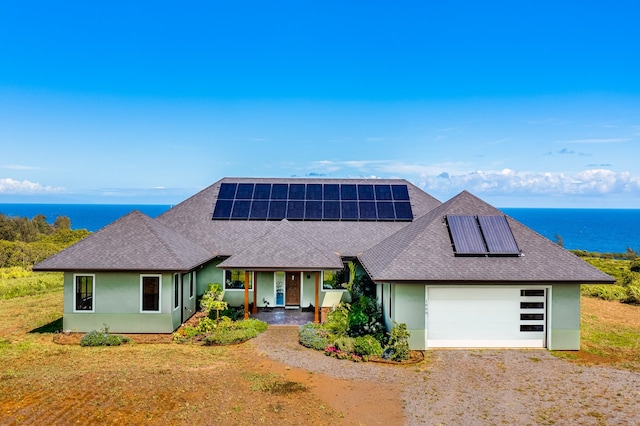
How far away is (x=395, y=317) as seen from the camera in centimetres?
1402

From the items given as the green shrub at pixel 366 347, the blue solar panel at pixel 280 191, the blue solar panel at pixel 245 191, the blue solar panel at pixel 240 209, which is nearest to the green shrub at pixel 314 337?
the green shrub at pixel 366 347

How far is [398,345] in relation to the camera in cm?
1297

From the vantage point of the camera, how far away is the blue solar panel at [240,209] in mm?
23156

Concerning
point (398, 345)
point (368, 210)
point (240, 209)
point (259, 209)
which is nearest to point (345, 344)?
point (398, 345)

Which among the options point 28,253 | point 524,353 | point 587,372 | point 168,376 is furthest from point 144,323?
point 28,253

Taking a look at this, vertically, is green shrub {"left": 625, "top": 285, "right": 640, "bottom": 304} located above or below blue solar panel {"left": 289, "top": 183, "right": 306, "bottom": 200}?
below

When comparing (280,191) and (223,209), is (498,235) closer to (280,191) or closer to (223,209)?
(280,191)

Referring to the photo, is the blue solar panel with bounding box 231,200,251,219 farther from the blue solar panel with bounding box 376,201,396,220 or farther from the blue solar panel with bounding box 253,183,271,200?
the blue solar panel with bounding box 376,201,396,220

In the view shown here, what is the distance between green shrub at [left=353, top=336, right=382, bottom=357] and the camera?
42.9ft

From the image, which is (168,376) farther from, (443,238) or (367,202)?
(367,202)

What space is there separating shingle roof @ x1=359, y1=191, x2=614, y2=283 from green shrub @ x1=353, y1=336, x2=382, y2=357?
206 cm

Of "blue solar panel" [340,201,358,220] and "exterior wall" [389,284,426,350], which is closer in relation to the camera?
"exterior wall" [389,284,426,350]

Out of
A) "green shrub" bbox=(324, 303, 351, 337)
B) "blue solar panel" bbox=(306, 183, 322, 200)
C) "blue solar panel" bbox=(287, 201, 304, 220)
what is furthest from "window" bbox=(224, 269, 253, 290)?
"blue solar panel" bbox=(306, 183, 322, 200)

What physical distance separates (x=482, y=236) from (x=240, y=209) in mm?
13393
